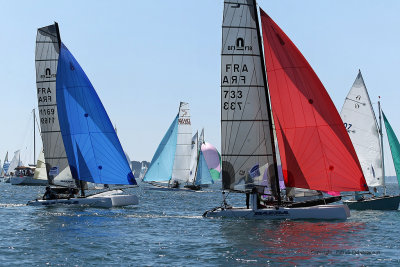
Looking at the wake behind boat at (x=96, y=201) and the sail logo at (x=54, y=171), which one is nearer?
the wake behind boat at (x=96, y=201)

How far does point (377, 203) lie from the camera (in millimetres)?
45594

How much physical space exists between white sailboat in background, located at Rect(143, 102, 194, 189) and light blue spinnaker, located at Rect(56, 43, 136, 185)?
3889 cm

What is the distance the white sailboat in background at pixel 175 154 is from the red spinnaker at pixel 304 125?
48.8m

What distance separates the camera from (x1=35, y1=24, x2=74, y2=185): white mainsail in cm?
4492

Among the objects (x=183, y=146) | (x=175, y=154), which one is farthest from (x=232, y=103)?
(x=175, y=154)

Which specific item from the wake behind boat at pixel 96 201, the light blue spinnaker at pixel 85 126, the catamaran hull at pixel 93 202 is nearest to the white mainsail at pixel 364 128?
the light blue spinnaker at pixel 85 126

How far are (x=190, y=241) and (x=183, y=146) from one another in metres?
55.8

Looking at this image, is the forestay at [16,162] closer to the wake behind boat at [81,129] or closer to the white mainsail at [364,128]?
the wake behind boat at [81,129]

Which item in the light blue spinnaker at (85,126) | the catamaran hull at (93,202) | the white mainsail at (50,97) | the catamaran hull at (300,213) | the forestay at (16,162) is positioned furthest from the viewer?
the forestay at (16,162)

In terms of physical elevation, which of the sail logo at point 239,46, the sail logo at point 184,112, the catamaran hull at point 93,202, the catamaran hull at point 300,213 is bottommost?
the catamaran hull at point 300,213

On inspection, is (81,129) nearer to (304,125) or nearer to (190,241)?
(304,125)

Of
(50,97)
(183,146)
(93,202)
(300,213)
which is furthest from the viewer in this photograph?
(183,146)

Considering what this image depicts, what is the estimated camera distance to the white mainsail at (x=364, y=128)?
4831 centimetres

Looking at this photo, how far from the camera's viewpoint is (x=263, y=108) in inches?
1358
